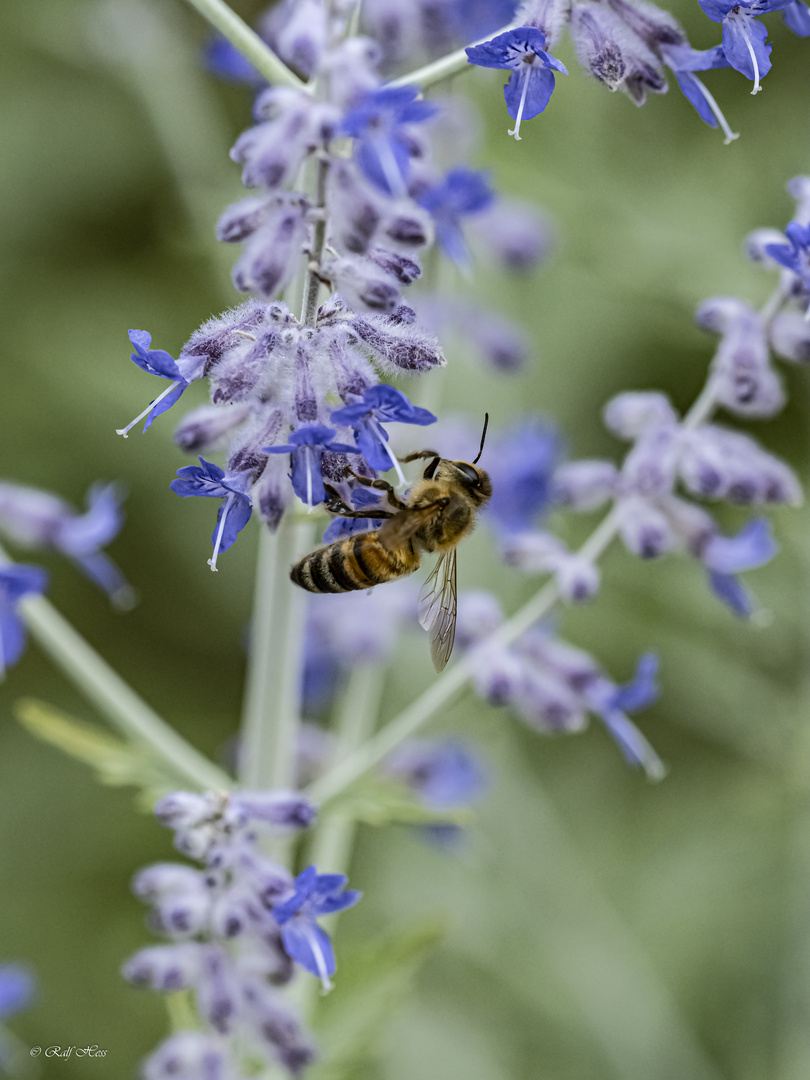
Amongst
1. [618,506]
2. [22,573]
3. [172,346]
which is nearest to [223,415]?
[22,573]

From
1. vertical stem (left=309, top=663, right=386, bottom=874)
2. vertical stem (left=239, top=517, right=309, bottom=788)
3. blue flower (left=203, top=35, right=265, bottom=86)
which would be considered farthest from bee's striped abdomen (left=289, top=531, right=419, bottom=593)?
blue flower (left=203, top=35, right=265, bottom=86)

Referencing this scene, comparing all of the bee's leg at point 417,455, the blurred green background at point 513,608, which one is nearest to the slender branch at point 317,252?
the bee's leg at point 417,455

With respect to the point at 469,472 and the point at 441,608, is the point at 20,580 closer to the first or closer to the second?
the point at 441,608

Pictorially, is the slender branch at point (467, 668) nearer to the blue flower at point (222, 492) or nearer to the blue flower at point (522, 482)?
the blue flower at point (522, 482)

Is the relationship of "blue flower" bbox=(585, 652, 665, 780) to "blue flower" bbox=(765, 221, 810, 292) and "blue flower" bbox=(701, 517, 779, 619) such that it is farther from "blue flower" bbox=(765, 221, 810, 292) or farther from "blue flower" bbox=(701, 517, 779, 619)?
"blue flower" bbox=(765, 221, 810, 292)

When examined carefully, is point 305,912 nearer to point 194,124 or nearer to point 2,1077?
point 2,1077
